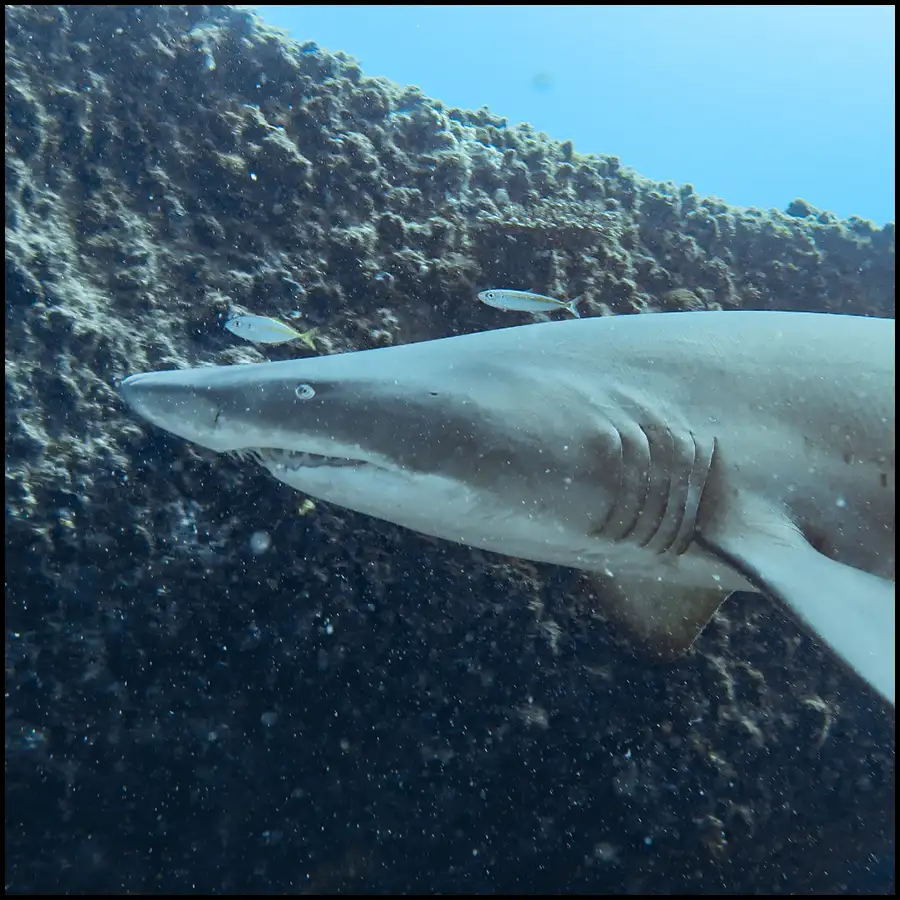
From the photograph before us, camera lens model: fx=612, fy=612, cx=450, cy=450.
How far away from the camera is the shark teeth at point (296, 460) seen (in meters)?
1.80

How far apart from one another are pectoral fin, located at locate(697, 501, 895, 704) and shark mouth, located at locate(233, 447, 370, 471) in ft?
3.71

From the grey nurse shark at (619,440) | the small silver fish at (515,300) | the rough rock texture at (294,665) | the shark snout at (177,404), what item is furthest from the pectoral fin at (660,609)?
the shark snout at (177,404)

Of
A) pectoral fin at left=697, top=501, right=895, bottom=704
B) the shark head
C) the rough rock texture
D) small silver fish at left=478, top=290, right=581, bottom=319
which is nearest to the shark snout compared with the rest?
the shark head

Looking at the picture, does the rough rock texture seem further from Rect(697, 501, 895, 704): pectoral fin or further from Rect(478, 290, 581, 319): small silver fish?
Rect(697, 501, 895, 704): pectoral fin

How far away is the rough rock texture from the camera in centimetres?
Result: 243

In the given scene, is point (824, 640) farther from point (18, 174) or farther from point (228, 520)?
point (18, 174)

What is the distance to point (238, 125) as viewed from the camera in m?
3.88

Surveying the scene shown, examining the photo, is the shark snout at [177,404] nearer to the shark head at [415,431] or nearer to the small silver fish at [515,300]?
the shark head at [415,431]

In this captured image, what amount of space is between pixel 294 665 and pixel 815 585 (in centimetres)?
196

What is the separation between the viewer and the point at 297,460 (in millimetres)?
1836

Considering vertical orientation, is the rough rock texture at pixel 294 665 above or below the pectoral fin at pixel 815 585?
below

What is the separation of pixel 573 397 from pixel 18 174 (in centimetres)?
314

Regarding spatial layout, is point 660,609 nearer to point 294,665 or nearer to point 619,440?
point 619,440

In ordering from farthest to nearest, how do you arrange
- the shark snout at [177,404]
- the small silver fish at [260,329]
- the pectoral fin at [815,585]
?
the small silver fish at [260,329] → the shark snout at [177,404] → the pectoral fin at [815,585]
